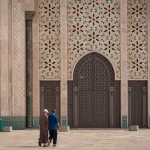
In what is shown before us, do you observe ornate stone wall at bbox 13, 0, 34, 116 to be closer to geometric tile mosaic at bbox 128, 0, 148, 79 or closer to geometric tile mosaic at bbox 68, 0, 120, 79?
geometric tile mosaic at bbox 68, 0, 120, 79

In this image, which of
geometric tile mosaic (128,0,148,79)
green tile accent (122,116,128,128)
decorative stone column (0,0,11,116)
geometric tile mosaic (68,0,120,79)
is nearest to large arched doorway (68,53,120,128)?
green tile accent (122,116,128,128)

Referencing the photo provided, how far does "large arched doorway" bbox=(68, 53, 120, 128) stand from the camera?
1742 centimetres

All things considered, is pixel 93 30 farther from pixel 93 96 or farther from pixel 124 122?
pixel 124 122

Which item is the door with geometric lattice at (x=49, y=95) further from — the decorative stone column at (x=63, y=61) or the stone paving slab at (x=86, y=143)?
the stone paving slab at (x=86, y=143)

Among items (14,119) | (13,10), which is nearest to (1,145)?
(14,119)

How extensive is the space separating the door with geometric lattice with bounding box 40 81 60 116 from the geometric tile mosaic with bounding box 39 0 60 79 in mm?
259

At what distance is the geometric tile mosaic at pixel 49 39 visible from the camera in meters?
17.4

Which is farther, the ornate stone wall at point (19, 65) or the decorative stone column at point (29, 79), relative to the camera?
the decorative stone column at point (29, 79)

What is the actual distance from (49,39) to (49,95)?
1810mm

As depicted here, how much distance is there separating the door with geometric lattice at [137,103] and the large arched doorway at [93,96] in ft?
1.39

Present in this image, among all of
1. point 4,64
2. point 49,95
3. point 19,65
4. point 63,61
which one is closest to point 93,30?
point 63,61

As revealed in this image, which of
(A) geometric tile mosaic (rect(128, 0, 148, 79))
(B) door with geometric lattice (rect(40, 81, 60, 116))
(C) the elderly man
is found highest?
(A) geometric tile mosaic (rect(128, 0, 148, 79))

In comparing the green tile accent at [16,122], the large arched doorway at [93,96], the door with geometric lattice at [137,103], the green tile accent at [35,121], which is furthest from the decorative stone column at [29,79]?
the door with geometric lattice at [137,103]

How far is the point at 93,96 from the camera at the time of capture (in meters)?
17.5
